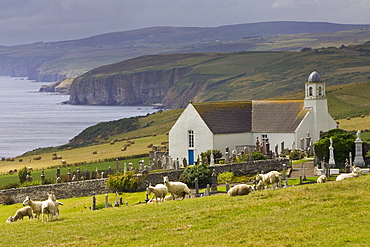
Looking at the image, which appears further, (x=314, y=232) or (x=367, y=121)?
(x=367, y=121)

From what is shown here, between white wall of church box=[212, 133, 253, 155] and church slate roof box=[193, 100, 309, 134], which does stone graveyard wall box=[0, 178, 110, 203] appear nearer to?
white wall of church box=[212, 133, 253, 155]

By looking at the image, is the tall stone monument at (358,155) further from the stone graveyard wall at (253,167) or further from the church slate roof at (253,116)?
the church slate roof at (253,116)

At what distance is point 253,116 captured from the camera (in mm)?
71438

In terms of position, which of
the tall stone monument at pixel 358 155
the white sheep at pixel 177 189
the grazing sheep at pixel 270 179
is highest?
the tall stone monument at pixel 358 155

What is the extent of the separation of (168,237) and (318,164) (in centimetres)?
3186

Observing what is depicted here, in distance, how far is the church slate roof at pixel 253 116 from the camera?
68500 mm

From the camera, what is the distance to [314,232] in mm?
22594

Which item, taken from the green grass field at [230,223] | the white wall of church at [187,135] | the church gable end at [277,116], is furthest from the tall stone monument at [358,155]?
the green grass field at [230,223]

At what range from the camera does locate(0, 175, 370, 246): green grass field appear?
22.5 metres

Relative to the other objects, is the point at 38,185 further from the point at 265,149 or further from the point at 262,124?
the point at 262,124

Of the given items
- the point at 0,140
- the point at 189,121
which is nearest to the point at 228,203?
the point at 189,121

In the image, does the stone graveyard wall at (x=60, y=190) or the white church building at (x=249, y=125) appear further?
the white church building at (x=249, y=125)

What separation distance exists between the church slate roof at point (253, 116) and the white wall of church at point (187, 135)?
0.52m

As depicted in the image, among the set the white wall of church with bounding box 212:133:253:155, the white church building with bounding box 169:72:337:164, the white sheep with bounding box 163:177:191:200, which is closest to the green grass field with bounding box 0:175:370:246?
the white sheep with bounding box 163:177:191:200
